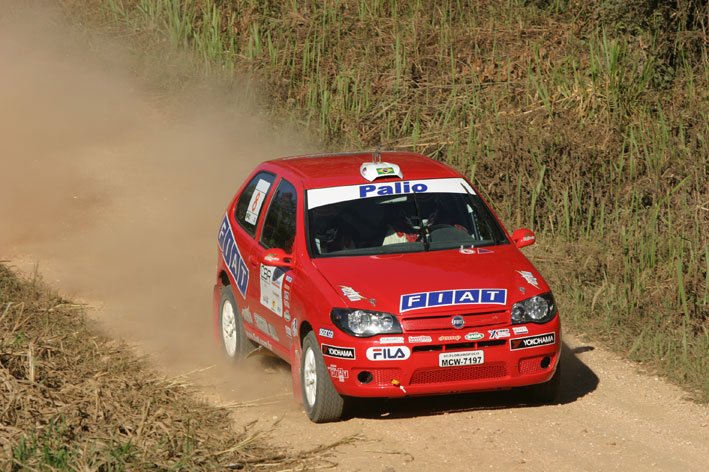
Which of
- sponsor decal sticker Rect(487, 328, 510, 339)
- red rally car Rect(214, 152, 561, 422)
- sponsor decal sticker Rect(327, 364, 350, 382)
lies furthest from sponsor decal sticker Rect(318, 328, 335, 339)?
sponsor decal sticker Rect(487, 328, 510, 339)

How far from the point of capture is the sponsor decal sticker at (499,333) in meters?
8.28

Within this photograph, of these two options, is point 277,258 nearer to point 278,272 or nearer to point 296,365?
point 278,272

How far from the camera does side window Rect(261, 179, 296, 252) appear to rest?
9.53m

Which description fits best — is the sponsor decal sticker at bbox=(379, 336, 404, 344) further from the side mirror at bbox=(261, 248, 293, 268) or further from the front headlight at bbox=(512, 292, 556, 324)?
the side mirror at bbox=(261, 248, 293, 268)

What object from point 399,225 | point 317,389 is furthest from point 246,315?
point 317,389

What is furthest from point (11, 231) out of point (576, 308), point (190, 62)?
point (576, 308)

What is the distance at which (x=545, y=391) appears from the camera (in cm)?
893

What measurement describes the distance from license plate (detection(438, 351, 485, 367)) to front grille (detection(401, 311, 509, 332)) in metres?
0.17

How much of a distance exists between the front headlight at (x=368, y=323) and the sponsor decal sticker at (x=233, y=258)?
2.08 m

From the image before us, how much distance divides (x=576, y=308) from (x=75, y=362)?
4736mm

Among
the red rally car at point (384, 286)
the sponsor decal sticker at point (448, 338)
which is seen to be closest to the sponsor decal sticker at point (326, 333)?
the red rally car at point (384, 286)

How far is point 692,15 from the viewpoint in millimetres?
17094

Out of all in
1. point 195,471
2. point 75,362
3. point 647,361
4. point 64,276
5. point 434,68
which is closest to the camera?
point 195,471

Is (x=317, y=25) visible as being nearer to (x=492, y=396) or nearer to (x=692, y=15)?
(x=692, y=15)
